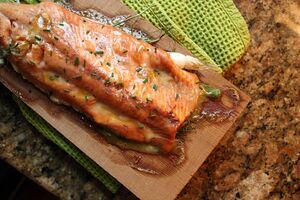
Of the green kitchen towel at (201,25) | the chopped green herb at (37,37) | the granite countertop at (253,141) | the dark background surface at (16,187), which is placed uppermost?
the green kitchen towel at (201,25)

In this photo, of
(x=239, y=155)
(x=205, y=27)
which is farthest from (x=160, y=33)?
(x=239, y=155)

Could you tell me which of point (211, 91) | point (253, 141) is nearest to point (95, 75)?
point (211, 91)

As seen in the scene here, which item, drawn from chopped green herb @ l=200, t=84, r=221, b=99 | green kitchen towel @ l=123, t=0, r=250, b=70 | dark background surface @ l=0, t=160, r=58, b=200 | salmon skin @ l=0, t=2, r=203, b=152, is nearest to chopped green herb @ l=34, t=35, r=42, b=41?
salmon skin @ l=0, t=2, r=203, b=152

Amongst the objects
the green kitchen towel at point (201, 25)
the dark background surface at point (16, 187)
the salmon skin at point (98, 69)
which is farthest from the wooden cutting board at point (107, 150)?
the dark background surface at point (16, 187)

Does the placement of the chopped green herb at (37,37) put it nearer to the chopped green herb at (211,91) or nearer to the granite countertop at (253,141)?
the granite countertop at (253,141)

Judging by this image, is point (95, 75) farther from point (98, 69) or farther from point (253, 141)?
point (253, 141)

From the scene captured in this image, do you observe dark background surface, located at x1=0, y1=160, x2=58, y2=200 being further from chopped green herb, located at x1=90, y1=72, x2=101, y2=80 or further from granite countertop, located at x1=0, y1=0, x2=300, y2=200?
chopped green herb, located at x1=90, y1=72, x2=101, y2=80
